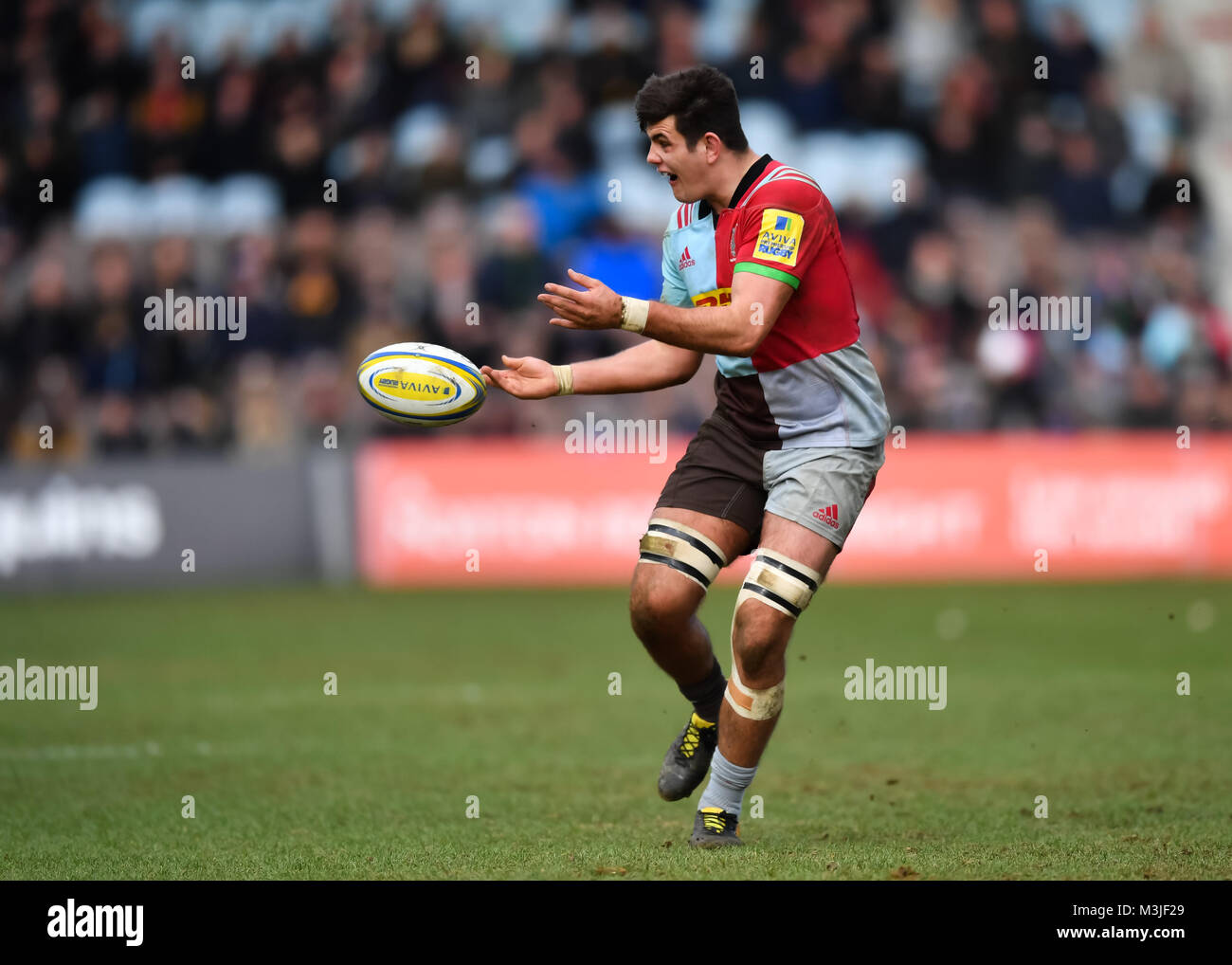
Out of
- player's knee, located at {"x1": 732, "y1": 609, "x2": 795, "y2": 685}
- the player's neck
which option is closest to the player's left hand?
the player's neck

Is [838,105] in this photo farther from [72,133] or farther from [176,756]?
[176,756]

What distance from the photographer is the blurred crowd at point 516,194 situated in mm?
18312

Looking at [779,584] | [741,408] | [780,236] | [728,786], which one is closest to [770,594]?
[779,584]

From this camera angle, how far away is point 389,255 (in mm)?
19062

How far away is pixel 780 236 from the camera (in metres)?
6.40

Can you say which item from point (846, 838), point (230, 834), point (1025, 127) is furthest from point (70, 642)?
point (1025, 127)

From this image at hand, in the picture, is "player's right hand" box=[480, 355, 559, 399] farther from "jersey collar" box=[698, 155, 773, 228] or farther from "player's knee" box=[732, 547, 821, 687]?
"player's knee" box=[732, 547, 821, 687]

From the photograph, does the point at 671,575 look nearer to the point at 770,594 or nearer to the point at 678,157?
Answer: the point at 770,594

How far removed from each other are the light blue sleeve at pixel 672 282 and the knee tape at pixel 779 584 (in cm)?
119

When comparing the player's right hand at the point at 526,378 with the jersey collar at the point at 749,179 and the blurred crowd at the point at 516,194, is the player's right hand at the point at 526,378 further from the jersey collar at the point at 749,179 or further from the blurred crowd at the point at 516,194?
the blurred crowd at the point at 516,194

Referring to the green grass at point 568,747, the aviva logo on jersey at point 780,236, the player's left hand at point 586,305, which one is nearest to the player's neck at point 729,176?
the aviva logo on jersey at point 780,236

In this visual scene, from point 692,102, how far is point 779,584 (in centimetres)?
178

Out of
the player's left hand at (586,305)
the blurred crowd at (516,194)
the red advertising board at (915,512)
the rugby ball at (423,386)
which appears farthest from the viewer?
the blurred crowd at (516,194)

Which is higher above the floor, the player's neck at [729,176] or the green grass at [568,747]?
the player's neck at [729,176]
